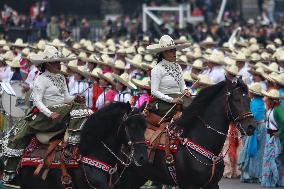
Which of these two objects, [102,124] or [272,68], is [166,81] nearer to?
[102,124]

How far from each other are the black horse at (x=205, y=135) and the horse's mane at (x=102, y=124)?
1199 mm

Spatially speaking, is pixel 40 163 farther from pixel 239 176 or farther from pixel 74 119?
pixel 239 176

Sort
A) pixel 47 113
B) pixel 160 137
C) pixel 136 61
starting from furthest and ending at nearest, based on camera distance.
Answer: pixel 136 61 < pixel 160 137 < pixel 47 113

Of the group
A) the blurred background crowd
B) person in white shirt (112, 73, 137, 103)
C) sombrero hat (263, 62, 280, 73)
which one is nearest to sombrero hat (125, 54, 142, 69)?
sombrero hat (263, 62, 280, 73)

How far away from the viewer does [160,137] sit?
53.9ft

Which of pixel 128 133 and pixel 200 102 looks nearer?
pixel 128 133

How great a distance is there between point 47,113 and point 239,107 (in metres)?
2.70

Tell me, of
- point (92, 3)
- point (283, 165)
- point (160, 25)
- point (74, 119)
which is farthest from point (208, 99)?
point (92, 3)

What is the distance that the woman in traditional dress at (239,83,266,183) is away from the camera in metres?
20.9

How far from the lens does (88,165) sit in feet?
48.7

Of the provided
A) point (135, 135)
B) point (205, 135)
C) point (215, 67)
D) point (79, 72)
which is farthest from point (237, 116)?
point (215, 67)

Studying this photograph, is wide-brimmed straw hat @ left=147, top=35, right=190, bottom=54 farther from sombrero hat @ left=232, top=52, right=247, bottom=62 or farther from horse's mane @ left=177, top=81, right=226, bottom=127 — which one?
sombrero hat @ left=232, top=52, right=247, bottom=62

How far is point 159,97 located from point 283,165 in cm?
Answer: 476

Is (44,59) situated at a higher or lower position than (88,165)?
higher
